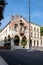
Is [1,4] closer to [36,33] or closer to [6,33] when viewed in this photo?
[6,33]

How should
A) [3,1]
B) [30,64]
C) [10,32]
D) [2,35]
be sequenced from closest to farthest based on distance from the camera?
1. [3,1]
2. [30,64]
3. [10,32]
4. [2,35]

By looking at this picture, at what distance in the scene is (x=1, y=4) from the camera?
9625 millimetres

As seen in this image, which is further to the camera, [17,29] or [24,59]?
[17,29]

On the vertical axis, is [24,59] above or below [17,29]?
below

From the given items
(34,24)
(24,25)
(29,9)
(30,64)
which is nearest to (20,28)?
(24,25)

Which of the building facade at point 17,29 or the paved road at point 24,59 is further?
the building facade at point 17,29

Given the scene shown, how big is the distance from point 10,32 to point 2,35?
5.76 meters

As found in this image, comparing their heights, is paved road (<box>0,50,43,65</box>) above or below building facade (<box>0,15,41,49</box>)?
below

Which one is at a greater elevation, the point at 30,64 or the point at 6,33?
the point at 6,33

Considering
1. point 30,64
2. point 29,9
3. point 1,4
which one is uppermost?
point 29,9

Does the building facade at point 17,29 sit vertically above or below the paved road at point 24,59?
above

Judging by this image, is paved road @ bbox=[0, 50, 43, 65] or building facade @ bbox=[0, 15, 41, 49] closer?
paved road @ bbox=[0, 50, 43, 65]

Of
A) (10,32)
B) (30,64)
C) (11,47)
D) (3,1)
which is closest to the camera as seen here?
(3,1)

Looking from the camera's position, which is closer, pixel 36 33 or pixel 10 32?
pixel 10 32
